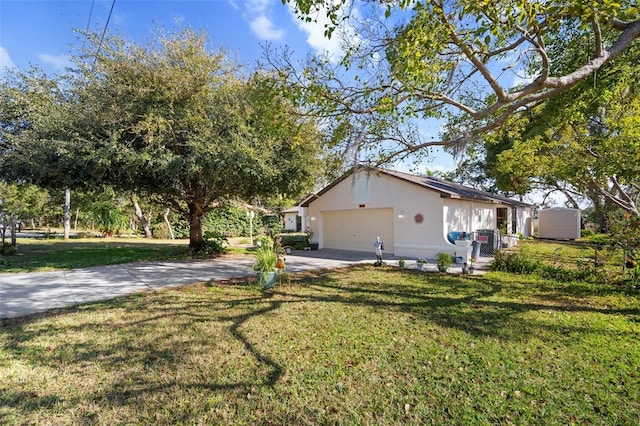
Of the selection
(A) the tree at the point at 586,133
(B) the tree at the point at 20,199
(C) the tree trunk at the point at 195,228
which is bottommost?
(C) the tree trunk at the point at 195,228

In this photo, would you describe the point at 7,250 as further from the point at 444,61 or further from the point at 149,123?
the point at 444,61

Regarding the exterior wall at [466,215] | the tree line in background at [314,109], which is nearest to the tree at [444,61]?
the tree line in background at [314,109]

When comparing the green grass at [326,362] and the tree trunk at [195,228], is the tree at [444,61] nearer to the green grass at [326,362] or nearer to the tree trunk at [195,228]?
the green grass at [326,362]

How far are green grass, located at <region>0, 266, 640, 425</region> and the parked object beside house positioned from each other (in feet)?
62.5

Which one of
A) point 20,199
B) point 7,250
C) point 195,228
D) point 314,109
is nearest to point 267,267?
point 314,109

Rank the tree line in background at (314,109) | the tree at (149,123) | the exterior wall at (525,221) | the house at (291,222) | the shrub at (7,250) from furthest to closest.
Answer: the house at (291,222), the exterior wall at (525,221), the shrub at (7,250), the tree at (149,123), the tree line in background at (314,109)

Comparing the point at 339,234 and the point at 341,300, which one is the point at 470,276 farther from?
the point at 339,234

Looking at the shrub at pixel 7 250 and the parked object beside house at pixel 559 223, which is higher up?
the parked object beside house at pixel 559 223

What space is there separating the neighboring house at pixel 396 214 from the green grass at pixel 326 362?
6.07m

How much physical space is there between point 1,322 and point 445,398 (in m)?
7.05

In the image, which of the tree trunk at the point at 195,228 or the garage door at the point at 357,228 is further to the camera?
the garage door at the point at 357,228

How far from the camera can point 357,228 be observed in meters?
16.0

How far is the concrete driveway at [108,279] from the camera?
6.62 metres

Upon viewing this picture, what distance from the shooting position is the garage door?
1476 cm
